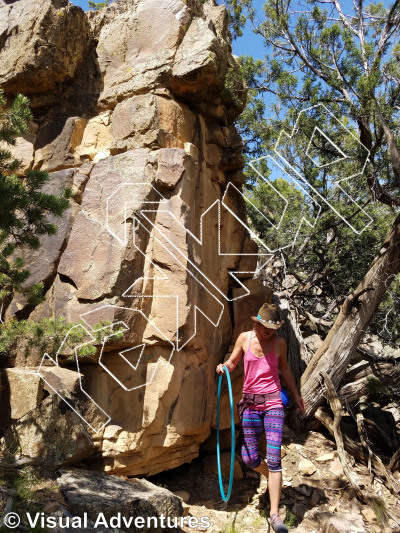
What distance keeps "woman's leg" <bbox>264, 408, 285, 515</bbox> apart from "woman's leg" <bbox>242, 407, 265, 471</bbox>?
0.11m

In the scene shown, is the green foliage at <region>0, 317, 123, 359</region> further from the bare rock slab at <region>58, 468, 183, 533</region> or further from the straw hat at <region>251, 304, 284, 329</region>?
the straw hat at <region>251, 304, 284, 329</region>

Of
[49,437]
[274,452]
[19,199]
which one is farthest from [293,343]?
[19,199]

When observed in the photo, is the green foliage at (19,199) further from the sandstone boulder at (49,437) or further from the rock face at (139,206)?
the sandstone boulder at (49,437)

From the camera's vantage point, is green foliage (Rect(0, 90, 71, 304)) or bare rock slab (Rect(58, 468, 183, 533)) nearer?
bare rock slab (Rect(58, 468, 183, 533))

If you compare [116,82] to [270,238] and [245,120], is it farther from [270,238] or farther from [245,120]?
[270,238]

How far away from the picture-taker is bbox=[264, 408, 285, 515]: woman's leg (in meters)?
4.18

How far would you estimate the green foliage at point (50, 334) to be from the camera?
4.07 metres

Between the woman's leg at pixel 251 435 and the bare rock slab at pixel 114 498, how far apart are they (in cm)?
72

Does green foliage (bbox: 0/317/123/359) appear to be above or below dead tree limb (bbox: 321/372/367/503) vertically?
above

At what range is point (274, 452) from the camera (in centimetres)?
425

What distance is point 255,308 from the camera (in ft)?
21.2

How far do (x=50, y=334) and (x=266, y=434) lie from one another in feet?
6.77

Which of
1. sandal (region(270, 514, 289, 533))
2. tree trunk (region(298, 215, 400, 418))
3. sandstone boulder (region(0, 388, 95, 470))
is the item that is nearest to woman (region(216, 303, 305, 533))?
sandal (region(270, 514, 289, 533))

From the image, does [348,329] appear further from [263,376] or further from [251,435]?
[251,435]
